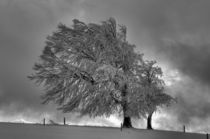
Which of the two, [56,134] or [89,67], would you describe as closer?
[56,134]

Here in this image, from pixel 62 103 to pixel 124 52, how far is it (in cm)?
950

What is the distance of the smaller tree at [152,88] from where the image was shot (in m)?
38.2

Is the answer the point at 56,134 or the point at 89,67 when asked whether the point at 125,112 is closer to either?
the point at 89,67

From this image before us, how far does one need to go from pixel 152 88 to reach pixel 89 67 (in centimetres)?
745

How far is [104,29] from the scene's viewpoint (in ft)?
133

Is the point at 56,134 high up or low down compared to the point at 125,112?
down

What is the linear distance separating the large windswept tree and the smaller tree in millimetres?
698

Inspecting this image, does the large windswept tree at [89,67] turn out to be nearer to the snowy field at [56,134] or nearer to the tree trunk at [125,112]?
the tree trunk at [125,112]

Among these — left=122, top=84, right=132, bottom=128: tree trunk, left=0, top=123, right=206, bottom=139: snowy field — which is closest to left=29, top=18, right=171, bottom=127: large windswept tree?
left=122, top=84, right=132, bottom=128: tree trunk

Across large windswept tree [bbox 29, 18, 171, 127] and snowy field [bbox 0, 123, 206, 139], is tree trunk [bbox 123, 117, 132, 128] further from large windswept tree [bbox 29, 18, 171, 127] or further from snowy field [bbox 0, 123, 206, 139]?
snowy field [bbox 0, 123, 206, 139]

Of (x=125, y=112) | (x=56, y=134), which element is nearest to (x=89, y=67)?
(x=125, y=112)

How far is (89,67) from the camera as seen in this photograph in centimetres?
3903

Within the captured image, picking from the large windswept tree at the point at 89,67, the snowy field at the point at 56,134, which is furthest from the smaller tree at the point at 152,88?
the snowy field at the point at 56,134

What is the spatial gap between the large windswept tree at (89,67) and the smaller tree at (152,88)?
A: 70 centimetres
